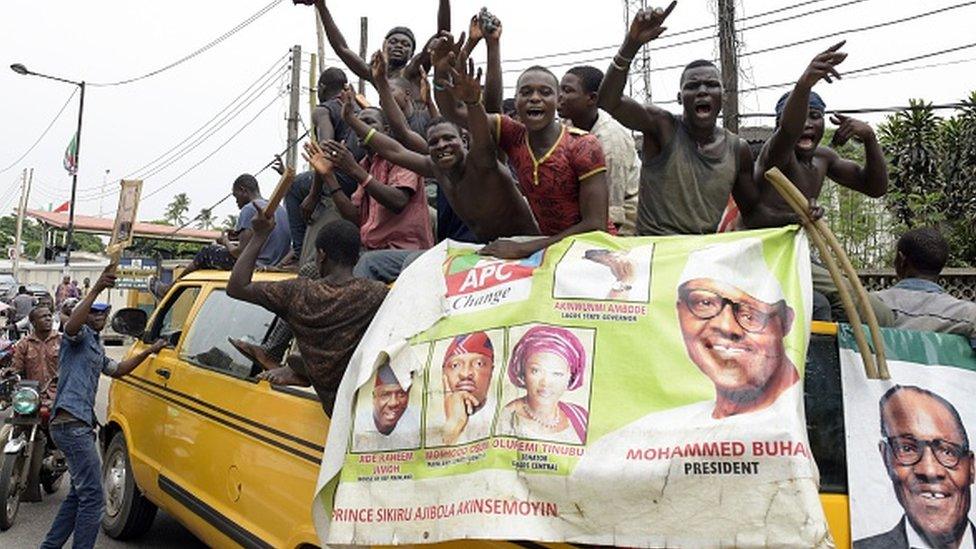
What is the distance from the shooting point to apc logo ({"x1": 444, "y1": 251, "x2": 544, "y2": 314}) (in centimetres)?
250

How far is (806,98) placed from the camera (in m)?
3.03

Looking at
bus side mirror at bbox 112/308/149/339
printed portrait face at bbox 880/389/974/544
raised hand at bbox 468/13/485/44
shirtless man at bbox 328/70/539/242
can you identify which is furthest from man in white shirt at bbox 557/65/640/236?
bus side mirror at bbox 112/308/149/339

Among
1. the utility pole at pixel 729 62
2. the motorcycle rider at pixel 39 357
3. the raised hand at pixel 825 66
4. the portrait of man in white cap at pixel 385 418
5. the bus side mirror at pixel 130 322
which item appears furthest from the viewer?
the utility pole at pixel 729 62

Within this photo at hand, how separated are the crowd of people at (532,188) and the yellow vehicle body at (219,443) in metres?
0.21

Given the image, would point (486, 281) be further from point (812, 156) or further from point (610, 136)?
point (610, 136)

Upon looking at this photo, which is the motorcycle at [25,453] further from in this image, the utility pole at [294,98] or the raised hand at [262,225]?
the utility pole at [294,98]

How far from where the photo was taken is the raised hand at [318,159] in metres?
4.23

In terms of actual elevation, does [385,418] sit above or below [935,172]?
below

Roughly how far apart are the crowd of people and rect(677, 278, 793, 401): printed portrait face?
0.32m

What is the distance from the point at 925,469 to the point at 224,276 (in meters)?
3.77

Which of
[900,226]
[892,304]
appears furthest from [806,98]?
[900,226]

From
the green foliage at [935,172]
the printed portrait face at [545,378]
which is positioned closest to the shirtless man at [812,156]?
the printed portrait face at [545,378]

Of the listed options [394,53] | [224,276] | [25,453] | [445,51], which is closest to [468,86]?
[445,51]

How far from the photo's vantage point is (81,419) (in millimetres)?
4605
